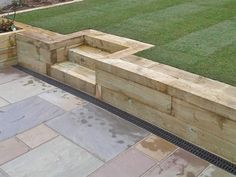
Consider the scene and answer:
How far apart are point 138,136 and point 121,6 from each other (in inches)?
143

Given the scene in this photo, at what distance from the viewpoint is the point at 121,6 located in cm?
642

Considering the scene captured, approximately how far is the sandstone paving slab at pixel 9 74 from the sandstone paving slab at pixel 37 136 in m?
1.48

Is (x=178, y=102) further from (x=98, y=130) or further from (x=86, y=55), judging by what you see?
(x=86, y=55)

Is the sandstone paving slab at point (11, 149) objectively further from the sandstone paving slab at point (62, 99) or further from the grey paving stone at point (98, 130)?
the sandstone paving slab at point (62, 99)

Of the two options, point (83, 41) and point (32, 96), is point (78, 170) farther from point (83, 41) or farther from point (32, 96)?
point (83, 41)

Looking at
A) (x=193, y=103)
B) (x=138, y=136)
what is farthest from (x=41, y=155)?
(x=193, y=103)

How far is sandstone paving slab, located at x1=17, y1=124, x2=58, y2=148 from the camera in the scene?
130 inches

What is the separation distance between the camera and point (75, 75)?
4395 mm

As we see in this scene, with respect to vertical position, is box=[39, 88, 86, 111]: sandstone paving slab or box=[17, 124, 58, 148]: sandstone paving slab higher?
box=[39, 88, 86, 111]: sandstone paving slab

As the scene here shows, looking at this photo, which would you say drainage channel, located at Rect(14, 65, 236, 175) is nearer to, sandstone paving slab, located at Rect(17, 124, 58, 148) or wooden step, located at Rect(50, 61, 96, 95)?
wooden step, located at Rect(50, 61, 96, 95)

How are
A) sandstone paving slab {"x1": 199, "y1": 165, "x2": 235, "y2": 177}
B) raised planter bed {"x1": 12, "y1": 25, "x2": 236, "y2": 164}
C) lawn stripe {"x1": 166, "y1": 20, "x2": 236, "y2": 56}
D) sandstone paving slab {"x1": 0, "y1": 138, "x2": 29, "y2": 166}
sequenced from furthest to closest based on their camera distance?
Answer: lawn stripe {"x1": 166, "y1": 20, "x2": 236, "y2": 56}, sandstone paving slab {"x1": 0, "y1": 138, "x2": 29, "y2": 166}, raised planter bed {"x1": 12, "y1": 25, "x2": 236, "y2": 164}, sandstone paving slab {"x1": 199, "y1": 165, "x2": 235, "y2": 177}

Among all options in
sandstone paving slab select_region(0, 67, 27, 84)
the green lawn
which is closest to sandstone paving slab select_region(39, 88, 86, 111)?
sandstone paving slab select_region(0, 67, 27, 84)

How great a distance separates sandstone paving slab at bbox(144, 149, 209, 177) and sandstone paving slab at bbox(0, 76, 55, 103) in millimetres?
2069

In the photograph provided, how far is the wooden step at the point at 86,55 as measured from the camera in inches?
176
